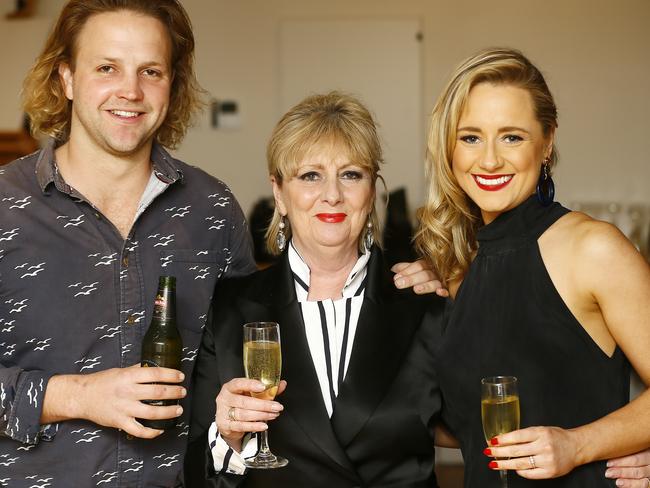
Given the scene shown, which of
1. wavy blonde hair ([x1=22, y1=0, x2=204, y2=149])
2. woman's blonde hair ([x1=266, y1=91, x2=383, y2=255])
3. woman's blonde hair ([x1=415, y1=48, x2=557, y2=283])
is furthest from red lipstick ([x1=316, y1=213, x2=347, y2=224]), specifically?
wavy blonde hair ([x1=22, y1=0, x2=204, y2=149])

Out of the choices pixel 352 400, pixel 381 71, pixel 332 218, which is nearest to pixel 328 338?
pixel 352 400

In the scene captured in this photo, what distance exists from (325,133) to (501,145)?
482mm

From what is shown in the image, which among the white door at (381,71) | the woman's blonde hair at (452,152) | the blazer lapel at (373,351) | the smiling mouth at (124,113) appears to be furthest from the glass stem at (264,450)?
the white door at (381,71)

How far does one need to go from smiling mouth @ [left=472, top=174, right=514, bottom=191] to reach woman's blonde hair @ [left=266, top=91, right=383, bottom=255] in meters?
0.34

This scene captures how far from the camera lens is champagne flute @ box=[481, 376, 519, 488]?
1.92m

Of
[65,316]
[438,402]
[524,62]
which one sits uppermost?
[524,62]

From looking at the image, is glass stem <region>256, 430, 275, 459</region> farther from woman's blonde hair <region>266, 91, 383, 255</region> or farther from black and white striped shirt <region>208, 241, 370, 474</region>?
woman's blonde hair <region>266, 91, 383, 255</region>

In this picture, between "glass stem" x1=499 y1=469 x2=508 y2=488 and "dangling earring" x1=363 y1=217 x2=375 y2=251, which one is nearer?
"glass stem" x1=499 y1=469 x2=508 y2=488

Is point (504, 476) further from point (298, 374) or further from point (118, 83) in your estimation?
point (118, 83)

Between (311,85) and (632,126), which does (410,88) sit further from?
(632,126)

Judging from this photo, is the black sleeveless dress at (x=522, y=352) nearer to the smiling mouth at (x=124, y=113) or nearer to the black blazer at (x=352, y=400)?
the black blazer at (x=352, y=400)

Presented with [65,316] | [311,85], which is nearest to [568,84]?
[311,85]

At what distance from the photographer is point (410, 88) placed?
698 cm

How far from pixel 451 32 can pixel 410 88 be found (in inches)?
19.9
